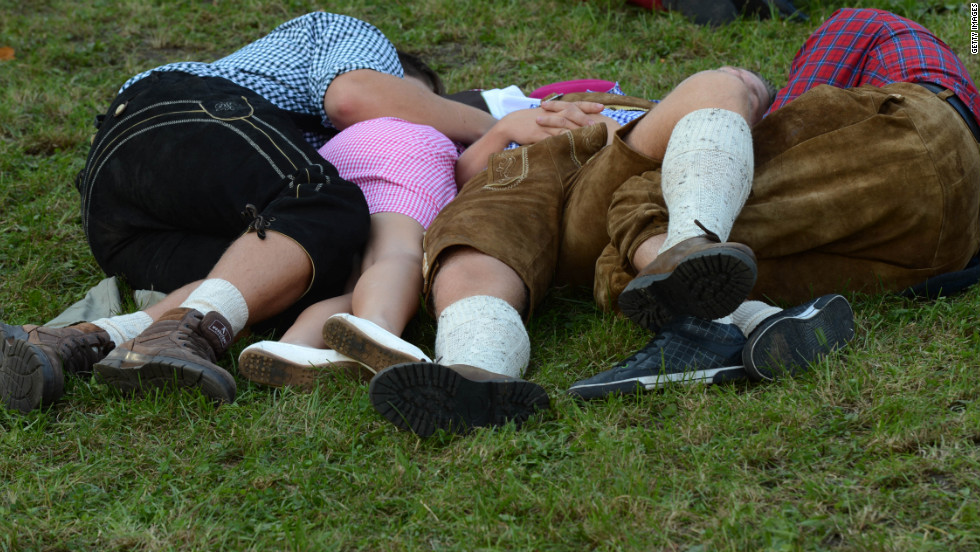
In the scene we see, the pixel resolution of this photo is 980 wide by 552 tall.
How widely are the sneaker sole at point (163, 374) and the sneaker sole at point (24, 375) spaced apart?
0.13 metres

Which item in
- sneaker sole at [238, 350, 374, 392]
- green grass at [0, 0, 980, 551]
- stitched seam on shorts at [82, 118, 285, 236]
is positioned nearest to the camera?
green grass at [0, 0, 980, 551]

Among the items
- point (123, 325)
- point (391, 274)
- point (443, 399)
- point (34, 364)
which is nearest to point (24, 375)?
point (34, 364)

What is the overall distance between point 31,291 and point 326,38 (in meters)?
1.38

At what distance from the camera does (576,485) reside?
1926 millimetres

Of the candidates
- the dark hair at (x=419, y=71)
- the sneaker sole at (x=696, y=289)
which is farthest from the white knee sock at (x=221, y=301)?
the dark hair at (x=419, y=71)

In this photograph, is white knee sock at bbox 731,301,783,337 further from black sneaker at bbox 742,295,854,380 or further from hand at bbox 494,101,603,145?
hand at bbox 494,101,603,145

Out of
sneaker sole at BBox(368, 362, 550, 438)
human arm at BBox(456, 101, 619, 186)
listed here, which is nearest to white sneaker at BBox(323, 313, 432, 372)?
sneaker sole at BBox(368, 362, 550, 438)

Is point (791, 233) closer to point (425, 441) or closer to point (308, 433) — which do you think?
point (425, 441)

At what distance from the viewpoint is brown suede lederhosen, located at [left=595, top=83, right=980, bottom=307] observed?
2418 millimetres

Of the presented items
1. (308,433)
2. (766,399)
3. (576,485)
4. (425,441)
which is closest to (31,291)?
(308,433)

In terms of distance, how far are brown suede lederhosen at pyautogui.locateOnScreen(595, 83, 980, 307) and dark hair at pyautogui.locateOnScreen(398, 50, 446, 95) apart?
1.57 m

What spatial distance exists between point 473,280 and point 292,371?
0.53 meters

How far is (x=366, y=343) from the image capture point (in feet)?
7.79

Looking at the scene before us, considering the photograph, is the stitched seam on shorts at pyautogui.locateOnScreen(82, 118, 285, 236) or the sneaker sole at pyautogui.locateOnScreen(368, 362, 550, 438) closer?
the sneaker sole at pyautogui.locateOnScreen(368, 362, 550, 438)
